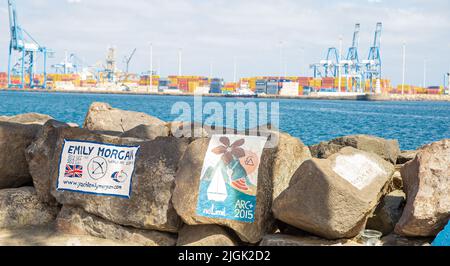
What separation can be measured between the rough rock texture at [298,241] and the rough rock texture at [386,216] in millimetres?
570

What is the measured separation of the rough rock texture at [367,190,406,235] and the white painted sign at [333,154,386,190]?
382 mm

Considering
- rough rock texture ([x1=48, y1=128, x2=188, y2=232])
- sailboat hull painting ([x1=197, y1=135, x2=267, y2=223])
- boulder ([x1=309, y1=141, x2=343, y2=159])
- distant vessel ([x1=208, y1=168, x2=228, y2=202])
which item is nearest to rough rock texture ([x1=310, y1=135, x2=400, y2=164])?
boulder ([x1=309, y1=141, x2=343, y2=159])

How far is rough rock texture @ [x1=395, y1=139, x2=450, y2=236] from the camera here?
500 cm

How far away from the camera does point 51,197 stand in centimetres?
657

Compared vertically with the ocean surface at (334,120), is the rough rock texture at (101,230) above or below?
above

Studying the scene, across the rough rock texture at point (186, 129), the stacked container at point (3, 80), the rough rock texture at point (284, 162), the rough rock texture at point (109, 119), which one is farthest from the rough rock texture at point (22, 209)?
the stacked container at point (3, 80)

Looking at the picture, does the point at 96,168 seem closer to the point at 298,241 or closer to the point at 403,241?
the point at 298,241

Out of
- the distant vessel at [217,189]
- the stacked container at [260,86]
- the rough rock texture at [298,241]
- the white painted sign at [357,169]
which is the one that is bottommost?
the rough rock texture at [298,241]

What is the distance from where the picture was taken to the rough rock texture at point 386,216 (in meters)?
5.64

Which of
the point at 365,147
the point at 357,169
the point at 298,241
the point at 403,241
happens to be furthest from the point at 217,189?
the point at 365,147

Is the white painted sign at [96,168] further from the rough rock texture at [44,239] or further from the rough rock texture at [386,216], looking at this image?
the rough rock texture at [386,216]
